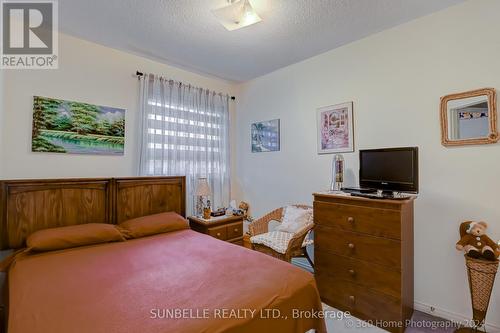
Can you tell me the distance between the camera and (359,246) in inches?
83.9

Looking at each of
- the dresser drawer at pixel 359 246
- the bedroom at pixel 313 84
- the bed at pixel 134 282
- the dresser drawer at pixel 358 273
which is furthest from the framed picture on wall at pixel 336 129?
the bed at pixel 134 282

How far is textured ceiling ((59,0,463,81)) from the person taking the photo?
210cm

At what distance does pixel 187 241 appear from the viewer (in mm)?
2318

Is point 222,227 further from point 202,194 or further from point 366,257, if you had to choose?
point 366,257

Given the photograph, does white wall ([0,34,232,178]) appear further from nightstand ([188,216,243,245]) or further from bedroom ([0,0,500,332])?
nightstand ([188,216,243,245])

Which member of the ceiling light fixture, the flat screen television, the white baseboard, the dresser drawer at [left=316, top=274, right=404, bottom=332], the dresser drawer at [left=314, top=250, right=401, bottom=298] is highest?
the ceiling light fixture

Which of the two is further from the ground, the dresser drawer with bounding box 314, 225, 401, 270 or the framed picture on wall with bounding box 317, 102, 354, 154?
the framed picture on wall with bounding box 317, 102, 354, 154

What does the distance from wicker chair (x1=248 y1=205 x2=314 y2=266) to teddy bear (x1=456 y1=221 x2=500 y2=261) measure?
1253 mm

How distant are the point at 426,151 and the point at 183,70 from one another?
3.14 metres

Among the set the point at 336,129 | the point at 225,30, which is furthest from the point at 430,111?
the point at 225,30

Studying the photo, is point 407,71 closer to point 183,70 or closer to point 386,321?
point 386,321

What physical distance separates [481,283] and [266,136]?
2.74 metres

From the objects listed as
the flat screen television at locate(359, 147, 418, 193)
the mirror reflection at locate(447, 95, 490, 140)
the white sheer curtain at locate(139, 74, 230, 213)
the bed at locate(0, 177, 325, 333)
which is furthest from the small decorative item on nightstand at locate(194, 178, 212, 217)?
the mirror reflection at locate(447, 95, 490, 140)

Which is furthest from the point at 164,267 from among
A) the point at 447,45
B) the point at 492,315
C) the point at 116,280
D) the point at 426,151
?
the point at 447,45
